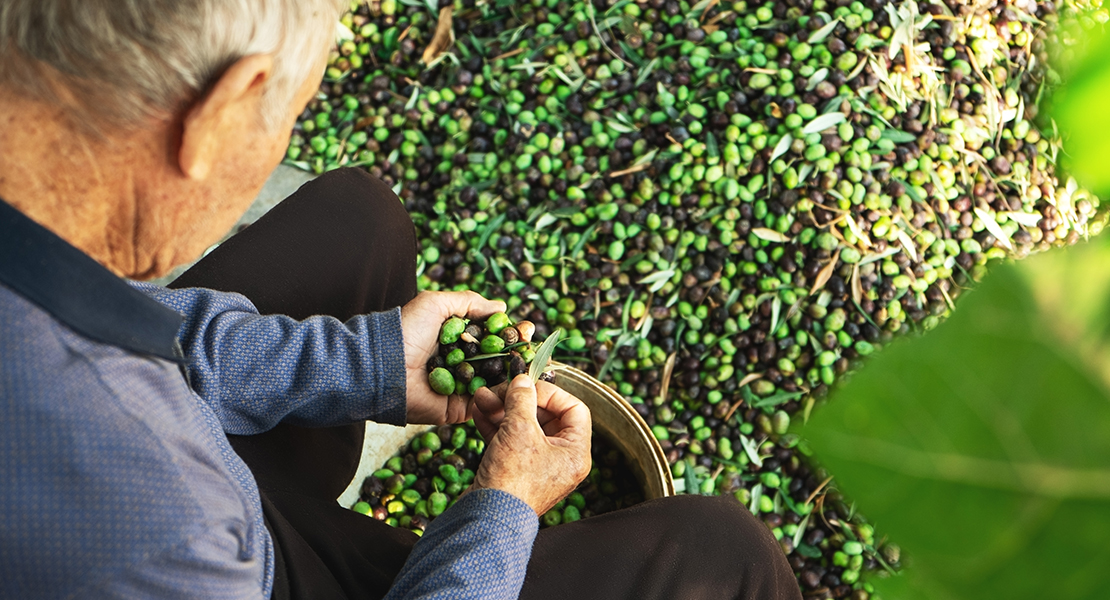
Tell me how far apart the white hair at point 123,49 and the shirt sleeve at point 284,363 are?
0.64 m

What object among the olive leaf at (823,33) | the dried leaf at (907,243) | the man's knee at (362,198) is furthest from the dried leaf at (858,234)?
the man's knee at (362,198)

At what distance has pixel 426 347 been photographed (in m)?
1.84

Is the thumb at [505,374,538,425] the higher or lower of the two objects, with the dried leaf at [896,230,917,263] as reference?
higher

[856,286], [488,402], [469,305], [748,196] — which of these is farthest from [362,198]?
[856,286]

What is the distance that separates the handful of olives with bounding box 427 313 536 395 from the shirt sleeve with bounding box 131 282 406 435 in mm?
170

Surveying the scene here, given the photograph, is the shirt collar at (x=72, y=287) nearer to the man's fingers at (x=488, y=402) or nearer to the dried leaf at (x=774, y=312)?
the man's fingers at (x=488, y=402)

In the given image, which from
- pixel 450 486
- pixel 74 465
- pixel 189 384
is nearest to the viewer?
pixel 74 465

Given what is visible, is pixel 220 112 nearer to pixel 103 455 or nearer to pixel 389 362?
pixel 103 455

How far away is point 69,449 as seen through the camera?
0.88 metres

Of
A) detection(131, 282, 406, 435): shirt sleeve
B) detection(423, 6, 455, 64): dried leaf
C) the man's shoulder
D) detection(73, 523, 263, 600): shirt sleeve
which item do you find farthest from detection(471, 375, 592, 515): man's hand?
detection(423, 6, 455, 64): dried leaf

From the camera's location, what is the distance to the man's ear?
964mm

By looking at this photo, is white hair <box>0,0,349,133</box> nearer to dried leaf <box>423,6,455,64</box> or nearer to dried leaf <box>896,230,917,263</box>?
dried leaf <box>896,230,917,263</box>

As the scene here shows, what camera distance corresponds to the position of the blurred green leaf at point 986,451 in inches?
8.1

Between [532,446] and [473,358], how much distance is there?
352 millimetres
